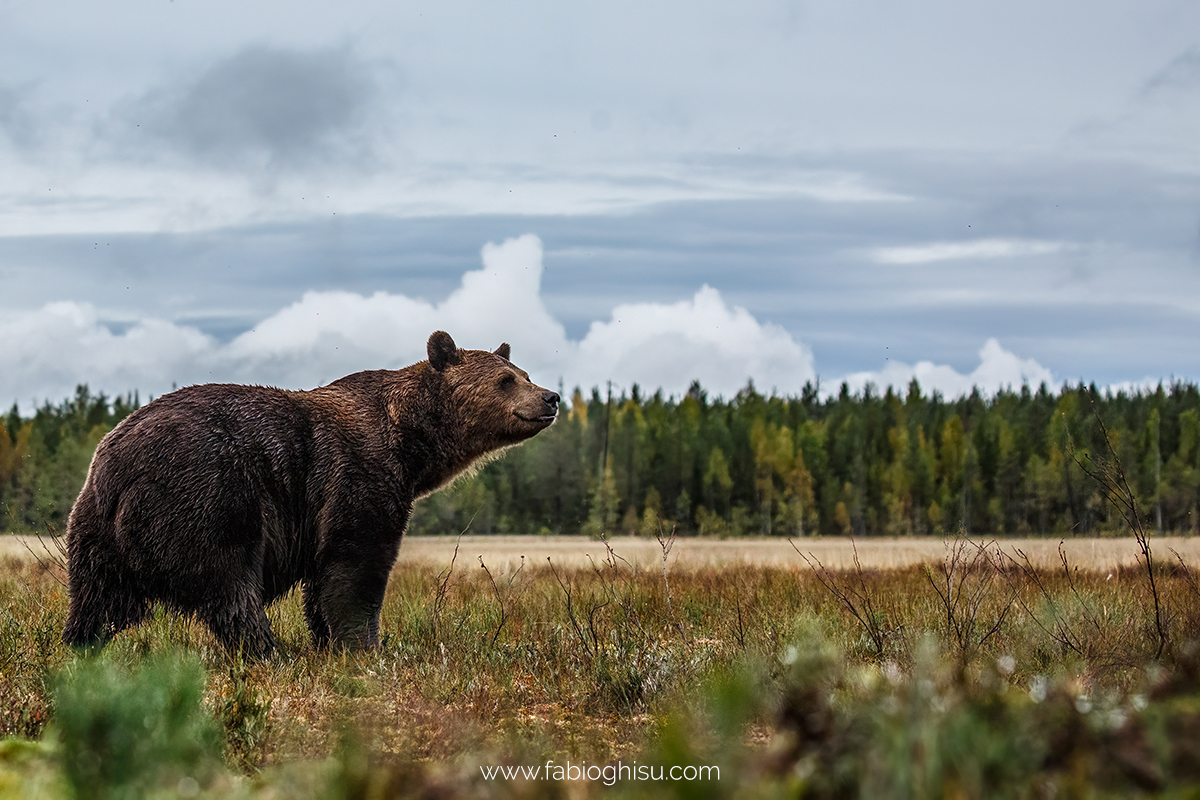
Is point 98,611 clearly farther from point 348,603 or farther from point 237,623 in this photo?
point 348,603

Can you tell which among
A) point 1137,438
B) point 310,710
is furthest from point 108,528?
point 1137,438

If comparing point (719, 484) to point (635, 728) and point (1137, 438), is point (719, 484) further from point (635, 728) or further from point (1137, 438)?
point (635, 728)

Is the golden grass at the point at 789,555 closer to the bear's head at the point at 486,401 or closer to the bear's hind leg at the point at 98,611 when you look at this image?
the bear's head at the point at 486,401

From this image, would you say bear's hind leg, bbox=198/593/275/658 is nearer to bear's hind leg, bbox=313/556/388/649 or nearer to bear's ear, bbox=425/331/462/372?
bear's hind leg, bbox=313/556/388/649

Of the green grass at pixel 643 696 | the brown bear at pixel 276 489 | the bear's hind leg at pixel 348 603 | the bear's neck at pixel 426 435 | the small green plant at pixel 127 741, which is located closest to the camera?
the green grass at pixel 643 696

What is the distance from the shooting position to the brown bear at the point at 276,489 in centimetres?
705

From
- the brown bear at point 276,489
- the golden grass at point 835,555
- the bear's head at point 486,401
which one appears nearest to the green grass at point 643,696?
the brown bear at point 276,489

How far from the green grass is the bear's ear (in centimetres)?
211

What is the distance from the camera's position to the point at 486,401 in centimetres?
857

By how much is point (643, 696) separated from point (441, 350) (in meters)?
3.56

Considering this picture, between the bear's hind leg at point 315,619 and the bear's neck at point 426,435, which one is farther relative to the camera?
the bear's neck at point 426,435

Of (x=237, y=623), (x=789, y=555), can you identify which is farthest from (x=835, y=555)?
(x=237, y=623)

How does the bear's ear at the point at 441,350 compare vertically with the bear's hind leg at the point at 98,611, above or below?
above

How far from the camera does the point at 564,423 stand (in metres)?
97.6
